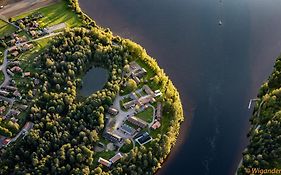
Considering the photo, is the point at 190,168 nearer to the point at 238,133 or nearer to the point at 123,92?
the point at 238,133

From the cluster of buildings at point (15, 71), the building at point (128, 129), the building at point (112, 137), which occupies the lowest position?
the building at point (112, 137)

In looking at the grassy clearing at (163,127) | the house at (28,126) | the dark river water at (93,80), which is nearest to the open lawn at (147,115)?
the grassy clearing at (163,127)

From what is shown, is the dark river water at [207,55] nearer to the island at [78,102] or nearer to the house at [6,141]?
the island at [78,102]

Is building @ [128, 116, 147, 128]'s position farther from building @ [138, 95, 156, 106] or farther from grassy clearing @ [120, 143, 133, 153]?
grassy clearing @ [120, 143, 133, 153]

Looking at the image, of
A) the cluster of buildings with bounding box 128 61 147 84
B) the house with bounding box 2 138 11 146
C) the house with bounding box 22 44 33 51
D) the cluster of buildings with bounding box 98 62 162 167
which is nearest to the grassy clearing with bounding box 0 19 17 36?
the house with bounding box 22 44 33 51

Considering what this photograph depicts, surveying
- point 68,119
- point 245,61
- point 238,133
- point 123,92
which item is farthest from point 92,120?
point 245,61

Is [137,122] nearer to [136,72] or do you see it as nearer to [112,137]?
[112,137]
